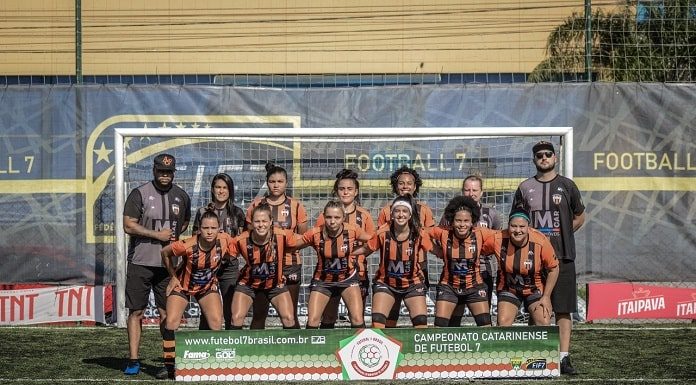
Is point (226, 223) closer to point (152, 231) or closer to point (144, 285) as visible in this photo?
point (152, 231)

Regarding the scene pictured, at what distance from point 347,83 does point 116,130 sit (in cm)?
300

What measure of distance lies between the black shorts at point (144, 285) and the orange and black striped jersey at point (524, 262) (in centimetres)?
280

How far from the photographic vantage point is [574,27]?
46.1ft

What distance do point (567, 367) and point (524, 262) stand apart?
0.89m

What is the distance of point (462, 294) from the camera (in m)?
9.38

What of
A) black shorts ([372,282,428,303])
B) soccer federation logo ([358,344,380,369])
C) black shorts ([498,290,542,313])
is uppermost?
black shorts ([372,282,428,303])

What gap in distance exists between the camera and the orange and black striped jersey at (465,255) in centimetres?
936

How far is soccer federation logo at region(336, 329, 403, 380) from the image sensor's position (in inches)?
335

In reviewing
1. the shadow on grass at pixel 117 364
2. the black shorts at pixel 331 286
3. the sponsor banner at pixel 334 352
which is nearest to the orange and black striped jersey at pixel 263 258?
the black shorts at pixel 331 286

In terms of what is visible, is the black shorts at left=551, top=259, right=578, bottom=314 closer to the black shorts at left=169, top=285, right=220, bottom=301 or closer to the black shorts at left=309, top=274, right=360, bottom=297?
the black shorts at left=309, top=274, right=360, bottom=297

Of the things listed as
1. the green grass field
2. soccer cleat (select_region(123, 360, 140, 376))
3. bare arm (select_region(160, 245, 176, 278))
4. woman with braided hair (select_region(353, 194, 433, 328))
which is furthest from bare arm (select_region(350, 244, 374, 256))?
soccer cleat (select_region(123, 360, 140, 376))

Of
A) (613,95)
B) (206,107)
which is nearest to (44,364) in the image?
(206,107)

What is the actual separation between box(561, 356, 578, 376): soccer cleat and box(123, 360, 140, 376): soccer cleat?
132 inches

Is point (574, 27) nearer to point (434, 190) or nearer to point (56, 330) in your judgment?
point (434, 190)
